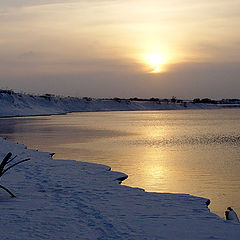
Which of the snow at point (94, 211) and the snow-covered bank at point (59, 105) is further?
the snow-covered bank at point (59, 105)

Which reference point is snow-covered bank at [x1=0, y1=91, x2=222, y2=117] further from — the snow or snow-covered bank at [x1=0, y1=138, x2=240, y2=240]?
snow-covered bank at [x1=0, y1=138, x2=240, y2=240]

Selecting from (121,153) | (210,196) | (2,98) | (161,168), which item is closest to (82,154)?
(121,153)

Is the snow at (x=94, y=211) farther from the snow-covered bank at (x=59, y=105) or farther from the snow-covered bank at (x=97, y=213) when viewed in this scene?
the snow-covered bank at (x=59, y=105)

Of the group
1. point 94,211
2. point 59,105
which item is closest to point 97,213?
point 94,211

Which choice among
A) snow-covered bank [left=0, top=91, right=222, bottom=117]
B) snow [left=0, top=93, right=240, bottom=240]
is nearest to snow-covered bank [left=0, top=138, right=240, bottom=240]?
snow [left=0, top=93, right=240, bottom=240]

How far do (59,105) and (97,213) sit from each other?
447ft

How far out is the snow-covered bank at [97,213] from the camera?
7.50 meters

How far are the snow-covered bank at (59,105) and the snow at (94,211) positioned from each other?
8052 centimetres

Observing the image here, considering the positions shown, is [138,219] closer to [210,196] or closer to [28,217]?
[28,217]

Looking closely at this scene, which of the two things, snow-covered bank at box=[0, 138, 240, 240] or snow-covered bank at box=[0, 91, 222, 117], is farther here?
snow-covered bank at box=[0, 91, 222, 117]

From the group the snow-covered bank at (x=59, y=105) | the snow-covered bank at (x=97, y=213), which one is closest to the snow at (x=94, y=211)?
the snow-covered bank at (x=97, y=213)

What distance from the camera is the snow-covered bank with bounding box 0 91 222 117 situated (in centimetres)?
10126

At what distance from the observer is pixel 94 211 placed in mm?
8922

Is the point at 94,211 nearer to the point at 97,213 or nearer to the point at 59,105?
the point at 97,213
